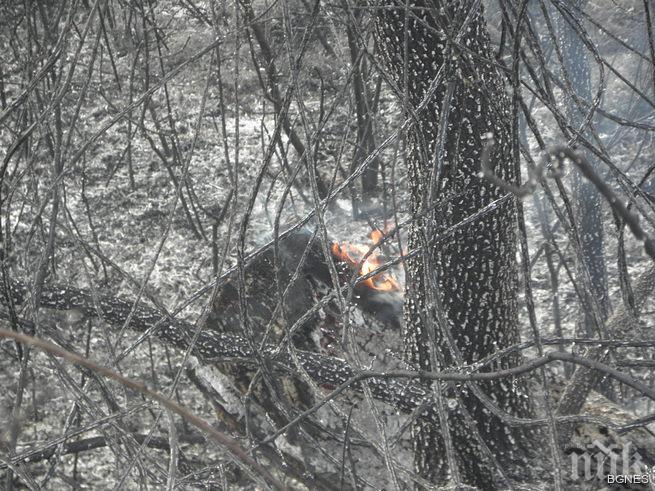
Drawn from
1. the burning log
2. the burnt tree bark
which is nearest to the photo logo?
the burnt tree bark

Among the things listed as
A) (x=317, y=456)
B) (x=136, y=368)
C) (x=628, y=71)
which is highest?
(x=628, y=71)

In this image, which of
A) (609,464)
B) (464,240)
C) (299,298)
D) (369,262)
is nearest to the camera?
(464,240)

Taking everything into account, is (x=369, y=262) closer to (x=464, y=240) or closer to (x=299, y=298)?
(x=299, y=298)

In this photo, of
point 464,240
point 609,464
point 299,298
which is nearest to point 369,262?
point 299,298

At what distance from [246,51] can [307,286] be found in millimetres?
3878

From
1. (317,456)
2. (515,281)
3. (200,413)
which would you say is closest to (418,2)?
(515,281)

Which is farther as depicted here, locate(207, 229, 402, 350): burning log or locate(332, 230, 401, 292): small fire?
locate(332, 230, 401, 292): small fire

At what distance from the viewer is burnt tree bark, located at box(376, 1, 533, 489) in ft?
6.67

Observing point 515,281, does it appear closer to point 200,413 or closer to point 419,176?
point 419,176

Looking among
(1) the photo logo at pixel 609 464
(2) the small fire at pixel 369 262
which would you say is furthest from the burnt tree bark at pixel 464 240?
(2) the small fire at pixel 369 262

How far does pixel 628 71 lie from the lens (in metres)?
7.18

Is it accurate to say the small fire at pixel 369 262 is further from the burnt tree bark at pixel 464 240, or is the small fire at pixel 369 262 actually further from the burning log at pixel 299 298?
the burnt tree bark at pixel 464 240

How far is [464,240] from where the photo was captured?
2256mm

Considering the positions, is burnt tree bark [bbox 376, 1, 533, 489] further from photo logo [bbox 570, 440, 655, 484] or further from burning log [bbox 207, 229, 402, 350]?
burning log [bbox 207, 229, 402, 350]
